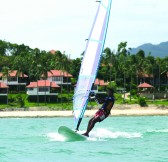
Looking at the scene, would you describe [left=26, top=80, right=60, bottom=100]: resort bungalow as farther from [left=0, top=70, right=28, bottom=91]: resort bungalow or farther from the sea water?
the sea water

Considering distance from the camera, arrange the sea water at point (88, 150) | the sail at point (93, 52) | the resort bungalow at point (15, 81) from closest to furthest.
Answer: the sea water at point (88, 150) < the sail at point (93, 52) < the resort bungalow at point (15, 81)

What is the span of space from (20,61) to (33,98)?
37.5 feet

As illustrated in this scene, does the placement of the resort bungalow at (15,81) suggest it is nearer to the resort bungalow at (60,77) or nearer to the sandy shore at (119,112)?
the resort bungalow at (60,77)

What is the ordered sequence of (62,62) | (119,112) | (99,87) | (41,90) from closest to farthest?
(119,112), (41,90), (99,87), (62,62)

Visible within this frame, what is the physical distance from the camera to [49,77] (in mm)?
90312

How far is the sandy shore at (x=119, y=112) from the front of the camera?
2314 inches

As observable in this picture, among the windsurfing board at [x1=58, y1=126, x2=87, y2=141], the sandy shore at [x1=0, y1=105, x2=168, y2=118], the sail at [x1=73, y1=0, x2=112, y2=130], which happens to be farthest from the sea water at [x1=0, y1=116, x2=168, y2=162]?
the sandy shore at [x1=0, y1=105, x2=168, y2=118]

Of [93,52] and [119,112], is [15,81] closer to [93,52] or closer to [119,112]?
[119,112]

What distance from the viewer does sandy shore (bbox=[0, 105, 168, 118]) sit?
193 feet

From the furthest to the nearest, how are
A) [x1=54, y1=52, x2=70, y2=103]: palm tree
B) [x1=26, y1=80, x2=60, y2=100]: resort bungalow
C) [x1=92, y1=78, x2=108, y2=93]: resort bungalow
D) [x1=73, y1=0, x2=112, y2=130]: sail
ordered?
1. [x1=54, y1=52, x2=70, y2=103]: palm tree
2. [x1=92, y1=78, x2=108, y2=93]: resort bungalow
3. [x1=26, y1=80, x2=60, y2=100]: resort bungalow
4. [x1=73, y1=0, x2=112, y2=130]: sail

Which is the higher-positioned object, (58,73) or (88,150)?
(58,73)

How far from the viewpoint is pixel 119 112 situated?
2410 inches

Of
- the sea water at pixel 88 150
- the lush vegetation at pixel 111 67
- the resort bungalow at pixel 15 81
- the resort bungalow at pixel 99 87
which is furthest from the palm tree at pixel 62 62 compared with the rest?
the sea water at pixel 88 150

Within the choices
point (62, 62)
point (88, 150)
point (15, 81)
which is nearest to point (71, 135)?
point (88, 150)
